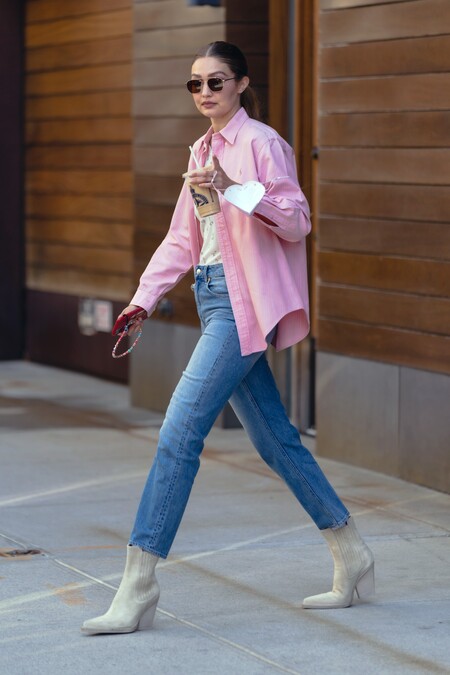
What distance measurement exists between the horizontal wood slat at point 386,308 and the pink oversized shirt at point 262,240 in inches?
86.6

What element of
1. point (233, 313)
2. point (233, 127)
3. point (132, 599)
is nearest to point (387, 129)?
point (233, 127)

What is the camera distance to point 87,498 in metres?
6.95

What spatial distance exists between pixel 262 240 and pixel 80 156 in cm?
697

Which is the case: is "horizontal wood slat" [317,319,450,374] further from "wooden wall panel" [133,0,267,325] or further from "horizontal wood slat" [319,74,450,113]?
"wooden wall panel" [133,0,267,325]

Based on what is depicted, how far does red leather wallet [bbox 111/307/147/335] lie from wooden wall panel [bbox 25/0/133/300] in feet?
19.5

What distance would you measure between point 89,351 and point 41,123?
1937 millimetres

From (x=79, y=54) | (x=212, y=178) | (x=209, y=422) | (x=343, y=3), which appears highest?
(x=79, y=54)

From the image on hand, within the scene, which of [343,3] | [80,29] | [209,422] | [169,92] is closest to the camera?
[209,422]

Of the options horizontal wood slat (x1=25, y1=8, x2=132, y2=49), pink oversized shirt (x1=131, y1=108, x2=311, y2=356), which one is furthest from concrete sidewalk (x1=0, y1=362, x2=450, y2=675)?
horizontal wood slat (x1=25, y1=8, x2=132, y2=49)

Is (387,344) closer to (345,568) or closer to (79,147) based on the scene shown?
(345,568)

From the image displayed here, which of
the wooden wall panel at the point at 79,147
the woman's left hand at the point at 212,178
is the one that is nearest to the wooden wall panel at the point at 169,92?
the wooden wall panel at the point at 79,147

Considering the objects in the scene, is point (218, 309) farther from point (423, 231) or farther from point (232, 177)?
point (423, 231)

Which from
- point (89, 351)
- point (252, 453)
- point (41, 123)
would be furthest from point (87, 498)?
point (41, 123)

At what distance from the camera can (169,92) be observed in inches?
376
